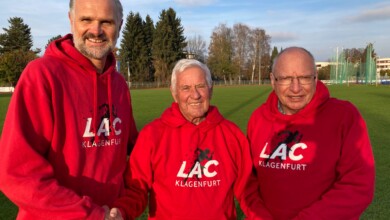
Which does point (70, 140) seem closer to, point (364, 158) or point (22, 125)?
point (22, 125)

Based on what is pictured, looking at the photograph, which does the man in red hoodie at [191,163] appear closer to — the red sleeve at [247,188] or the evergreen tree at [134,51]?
the red sleeve at [247,188]

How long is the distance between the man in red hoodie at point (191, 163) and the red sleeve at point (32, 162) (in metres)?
0.60

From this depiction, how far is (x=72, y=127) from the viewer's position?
2.22 m

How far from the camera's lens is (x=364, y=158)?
2338 millimetres

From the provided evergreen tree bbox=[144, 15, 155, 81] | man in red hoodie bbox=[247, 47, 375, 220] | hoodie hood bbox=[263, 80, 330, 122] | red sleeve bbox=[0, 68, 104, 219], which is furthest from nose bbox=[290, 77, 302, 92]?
evergreen tree bbox=[144, 15, 155, 81]

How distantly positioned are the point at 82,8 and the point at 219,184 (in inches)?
59.1

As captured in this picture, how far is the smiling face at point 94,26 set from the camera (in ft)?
7.64

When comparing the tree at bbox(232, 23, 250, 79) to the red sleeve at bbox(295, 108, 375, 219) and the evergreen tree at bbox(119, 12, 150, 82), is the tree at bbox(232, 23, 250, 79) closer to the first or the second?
the evergreen tree at bbox(119, 12, 150, 82)

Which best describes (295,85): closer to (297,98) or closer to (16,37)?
(297,98)

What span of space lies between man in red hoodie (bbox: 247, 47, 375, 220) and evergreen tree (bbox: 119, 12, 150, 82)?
6737 centimetres

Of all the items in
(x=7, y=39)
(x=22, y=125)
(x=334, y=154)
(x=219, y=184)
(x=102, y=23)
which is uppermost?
(x=7, y=39)

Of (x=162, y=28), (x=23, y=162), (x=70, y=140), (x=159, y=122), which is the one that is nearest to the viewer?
(x=23, y=162)

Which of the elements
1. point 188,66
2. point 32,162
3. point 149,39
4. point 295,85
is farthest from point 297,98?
point 149,39

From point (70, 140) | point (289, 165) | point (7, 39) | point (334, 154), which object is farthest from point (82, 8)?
point (7, 39)
